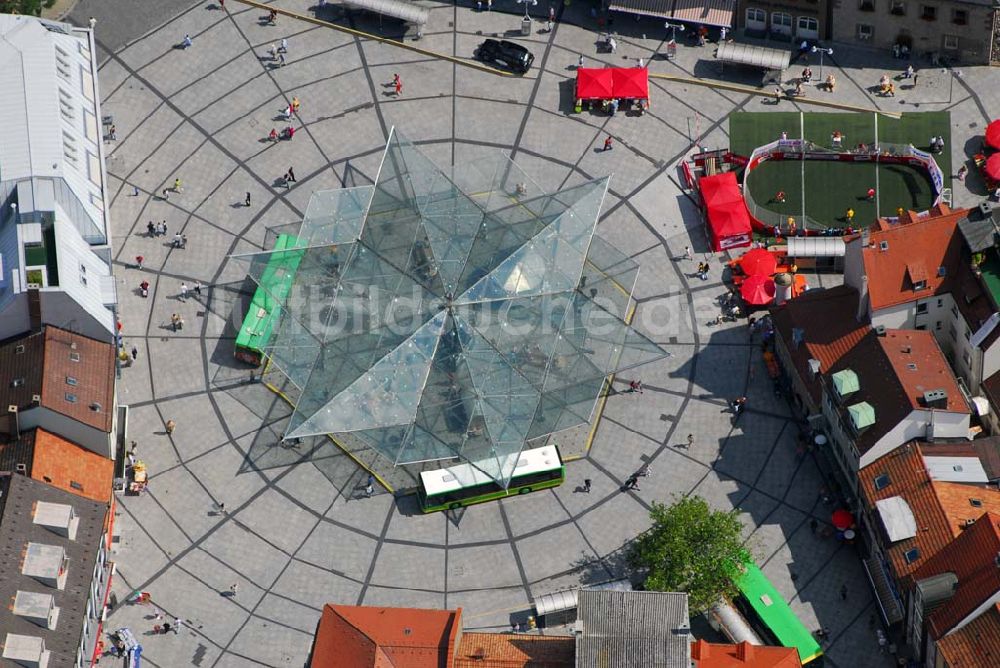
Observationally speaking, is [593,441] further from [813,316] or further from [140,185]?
[140,185]

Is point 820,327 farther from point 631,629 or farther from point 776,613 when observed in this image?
point 631,629

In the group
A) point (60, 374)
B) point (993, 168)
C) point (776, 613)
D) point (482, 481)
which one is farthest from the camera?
point (993, 168)

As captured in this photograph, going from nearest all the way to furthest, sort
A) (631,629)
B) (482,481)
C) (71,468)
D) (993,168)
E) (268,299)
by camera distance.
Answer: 1. (631,629)
2. (71,468)
3. (482,481)
4. (268,299)
5. (993,168)

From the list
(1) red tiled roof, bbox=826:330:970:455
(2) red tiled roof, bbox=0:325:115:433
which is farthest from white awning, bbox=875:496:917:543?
(2) red tiled roof, bbox=0:325:115:433

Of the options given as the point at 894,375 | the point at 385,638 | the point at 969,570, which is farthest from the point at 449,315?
the point at 969,570

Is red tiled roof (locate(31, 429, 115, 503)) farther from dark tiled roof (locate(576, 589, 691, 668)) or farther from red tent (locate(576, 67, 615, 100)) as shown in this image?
red tent (locate(576, 67, 615, 100))

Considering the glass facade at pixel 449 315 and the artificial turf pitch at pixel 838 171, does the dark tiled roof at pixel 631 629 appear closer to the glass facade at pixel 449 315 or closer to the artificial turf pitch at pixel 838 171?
the glass facade at pixel 449 315
